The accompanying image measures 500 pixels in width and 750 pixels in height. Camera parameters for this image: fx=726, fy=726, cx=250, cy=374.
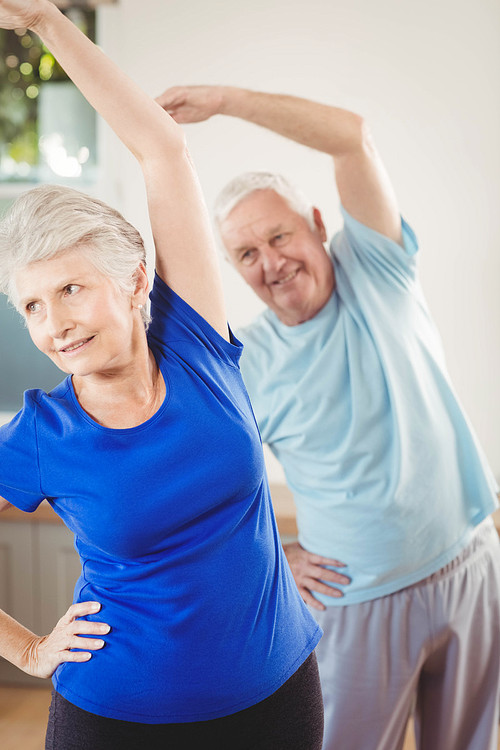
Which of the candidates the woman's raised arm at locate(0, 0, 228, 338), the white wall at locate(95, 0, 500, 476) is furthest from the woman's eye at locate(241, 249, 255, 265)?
the white wall at locate(95, 0, 500, 476)

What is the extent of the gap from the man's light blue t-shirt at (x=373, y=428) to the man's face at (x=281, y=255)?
0.12 feet

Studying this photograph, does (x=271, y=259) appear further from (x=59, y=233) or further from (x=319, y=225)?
(x=59, y=233)

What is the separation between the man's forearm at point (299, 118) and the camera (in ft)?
4.53

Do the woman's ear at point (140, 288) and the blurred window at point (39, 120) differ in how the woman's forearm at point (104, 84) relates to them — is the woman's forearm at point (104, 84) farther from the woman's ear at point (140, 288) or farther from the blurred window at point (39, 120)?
the blurred window at point (39, 120)

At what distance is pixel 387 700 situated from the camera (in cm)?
148

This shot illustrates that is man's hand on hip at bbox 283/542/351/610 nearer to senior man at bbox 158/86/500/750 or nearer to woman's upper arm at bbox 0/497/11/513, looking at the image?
senior man at bbox 158/86/500/750


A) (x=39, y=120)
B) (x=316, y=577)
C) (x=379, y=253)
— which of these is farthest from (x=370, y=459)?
(x=39, y=120)

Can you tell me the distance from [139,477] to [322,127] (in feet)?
2.73

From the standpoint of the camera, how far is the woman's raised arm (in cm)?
99

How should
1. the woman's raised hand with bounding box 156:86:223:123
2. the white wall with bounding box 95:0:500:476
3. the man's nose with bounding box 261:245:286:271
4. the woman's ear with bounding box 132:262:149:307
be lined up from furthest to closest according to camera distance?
1. the white wall with bounding box 95:0:500:476
2. the man's nose with bounding box 261:245:286:271
3. the woman's raised hand with bounding box 156:86:223:123
4. the woman's ear with bounding box 132:262:149:307

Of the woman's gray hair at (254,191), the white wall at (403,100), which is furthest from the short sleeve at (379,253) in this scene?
the white wall at (403,100)

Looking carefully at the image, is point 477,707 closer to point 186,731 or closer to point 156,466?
point 186,731

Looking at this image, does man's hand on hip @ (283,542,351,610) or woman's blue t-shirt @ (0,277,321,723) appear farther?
man's hand on hip @ (283,542,351,610)

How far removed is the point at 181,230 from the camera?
41.3 inches
